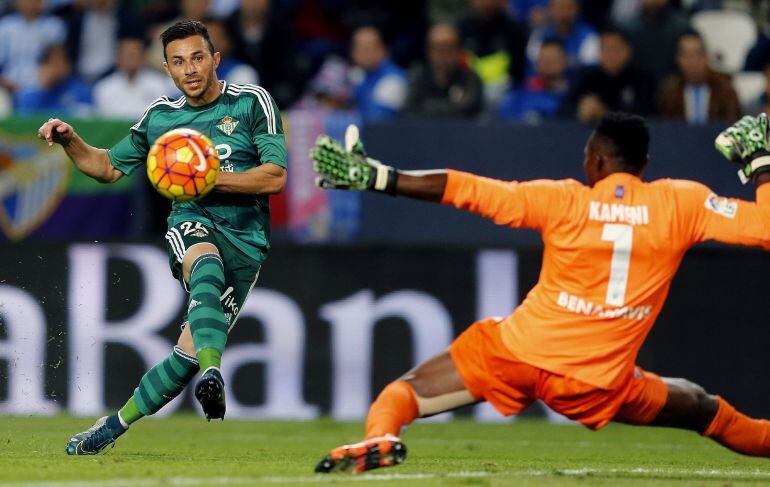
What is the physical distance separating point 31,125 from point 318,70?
133 inches

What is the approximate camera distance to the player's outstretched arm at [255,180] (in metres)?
7.34

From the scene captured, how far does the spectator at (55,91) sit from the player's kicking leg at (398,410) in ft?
26.5

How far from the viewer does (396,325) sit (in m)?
11.5

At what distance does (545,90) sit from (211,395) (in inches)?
292

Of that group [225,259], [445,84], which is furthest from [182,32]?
[445,84]

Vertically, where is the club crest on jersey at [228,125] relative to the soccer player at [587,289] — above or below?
above

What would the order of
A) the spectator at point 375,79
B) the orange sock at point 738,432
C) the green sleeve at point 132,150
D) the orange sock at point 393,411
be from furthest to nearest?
the spectator at point 375,79
the green sleeve at point 132,150
the orange sock at point 738,432
the orange sock at point 393,411

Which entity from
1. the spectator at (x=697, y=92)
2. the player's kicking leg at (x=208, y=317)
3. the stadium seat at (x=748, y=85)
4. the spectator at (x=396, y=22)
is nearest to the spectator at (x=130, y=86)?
the spectator at (x=396, y=22)

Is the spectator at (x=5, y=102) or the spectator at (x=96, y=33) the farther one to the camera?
the spectator at (x=96, y=33)

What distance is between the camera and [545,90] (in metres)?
13.2

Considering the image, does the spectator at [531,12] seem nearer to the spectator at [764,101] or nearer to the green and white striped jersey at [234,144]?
the spectator at [764,101]

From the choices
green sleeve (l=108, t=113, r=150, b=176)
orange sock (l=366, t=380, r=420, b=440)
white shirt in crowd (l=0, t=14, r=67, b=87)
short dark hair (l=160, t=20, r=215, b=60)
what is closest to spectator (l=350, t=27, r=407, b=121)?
white shirt in crowd (l=0, t=14, r=67, b=87)

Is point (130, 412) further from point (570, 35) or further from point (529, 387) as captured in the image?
point (570, 35)

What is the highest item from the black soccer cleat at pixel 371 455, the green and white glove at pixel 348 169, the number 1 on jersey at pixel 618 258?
the green and white glove at pixel 348 169
